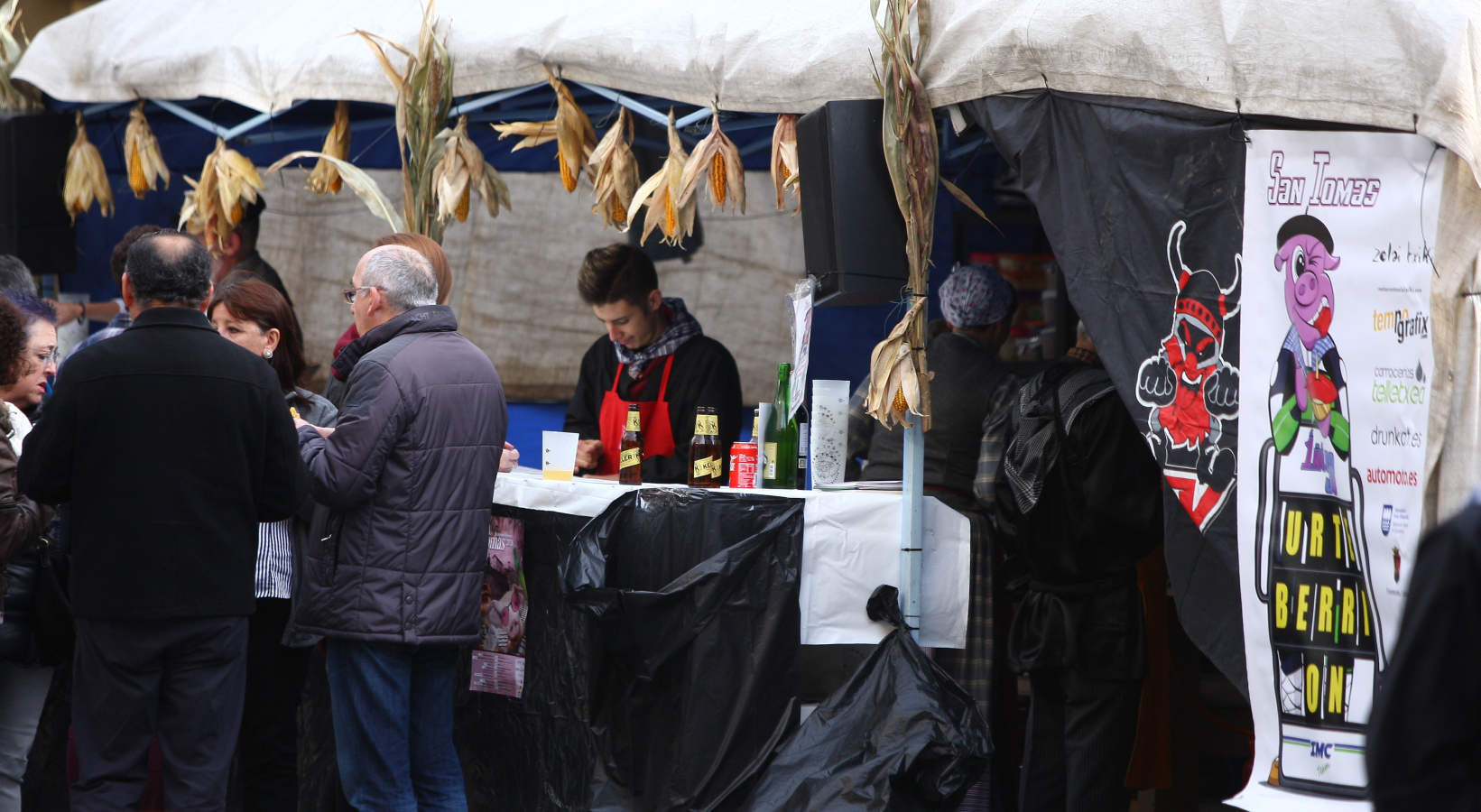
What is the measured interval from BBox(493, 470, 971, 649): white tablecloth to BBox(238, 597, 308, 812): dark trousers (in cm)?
152

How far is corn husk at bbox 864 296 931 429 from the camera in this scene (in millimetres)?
4176

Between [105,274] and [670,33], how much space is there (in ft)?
15.7

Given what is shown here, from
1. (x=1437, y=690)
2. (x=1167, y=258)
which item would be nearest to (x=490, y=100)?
(x=1167, y=258)

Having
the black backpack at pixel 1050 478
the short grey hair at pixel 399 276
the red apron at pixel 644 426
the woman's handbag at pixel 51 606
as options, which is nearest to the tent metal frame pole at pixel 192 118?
the red apron at pixel 644 426

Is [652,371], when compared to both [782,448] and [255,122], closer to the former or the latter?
[782,448]

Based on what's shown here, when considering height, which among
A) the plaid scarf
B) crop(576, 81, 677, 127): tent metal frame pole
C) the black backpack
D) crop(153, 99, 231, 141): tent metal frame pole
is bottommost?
the black backpack

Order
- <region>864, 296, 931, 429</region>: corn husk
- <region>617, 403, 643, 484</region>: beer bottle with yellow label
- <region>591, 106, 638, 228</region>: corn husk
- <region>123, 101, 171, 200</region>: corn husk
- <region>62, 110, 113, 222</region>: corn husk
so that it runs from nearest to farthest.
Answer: <region>864, 296, 931, 429</region>: corn husk < <region>617, 403, 643, 484</region>: beer bottle with yellow label < <region>591, 106, 638, 228</region>: corn husk < <region>123, 101, 171, 200</region>: corn husk < <region>62, 110, 113, 222</region>: corn husk

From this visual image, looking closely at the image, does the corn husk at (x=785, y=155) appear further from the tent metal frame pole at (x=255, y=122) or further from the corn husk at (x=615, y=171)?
the tent metal frame pole at (x=255, y=122)

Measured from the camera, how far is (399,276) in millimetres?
4266

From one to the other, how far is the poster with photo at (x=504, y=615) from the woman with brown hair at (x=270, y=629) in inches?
24.5

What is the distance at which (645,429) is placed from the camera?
17.9 feet

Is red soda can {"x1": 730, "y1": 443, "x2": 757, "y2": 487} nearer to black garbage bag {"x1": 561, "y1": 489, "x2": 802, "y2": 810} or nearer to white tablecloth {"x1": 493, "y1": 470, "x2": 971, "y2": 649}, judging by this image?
black garbage bag {"x1": 561, "y1": 489, "x2": 802, "y2": 810}

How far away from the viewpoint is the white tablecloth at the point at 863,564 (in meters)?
4.30

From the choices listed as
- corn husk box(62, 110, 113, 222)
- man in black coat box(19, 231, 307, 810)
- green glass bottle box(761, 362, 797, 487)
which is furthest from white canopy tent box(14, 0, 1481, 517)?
man in black coat box(19, 231, 307, 810)
